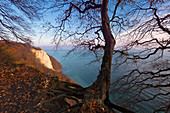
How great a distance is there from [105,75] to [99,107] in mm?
1115

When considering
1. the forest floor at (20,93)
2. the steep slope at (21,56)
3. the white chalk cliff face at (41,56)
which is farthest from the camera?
the white chalk cliff face at (41,56)

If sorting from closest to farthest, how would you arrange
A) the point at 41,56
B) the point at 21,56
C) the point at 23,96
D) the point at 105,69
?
1. the point at 105,69
2. the point at 23,96
3. the point at 21,56
4. the point at 41,56

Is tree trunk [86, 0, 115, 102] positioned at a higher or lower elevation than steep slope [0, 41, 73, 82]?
lower

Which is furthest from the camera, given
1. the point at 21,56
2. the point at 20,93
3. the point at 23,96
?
the point at 21,56

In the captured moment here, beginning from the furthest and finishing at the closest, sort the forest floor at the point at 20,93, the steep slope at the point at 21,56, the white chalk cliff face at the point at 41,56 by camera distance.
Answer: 1. the white chalk cliff face at the point at 41,56
2. the steep slope at the point at 21,56
3. the forest floor at the point at 20,93

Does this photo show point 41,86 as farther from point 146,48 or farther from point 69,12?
point 146,48

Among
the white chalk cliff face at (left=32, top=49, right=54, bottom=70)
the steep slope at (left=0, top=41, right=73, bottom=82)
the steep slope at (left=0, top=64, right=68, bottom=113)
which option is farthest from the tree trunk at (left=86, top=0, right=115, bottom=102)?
the white chalk cliff face at (left=32, top=49, right=54, bottom=70)

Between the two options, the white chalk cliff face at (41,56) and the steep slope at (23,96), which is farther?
the white chalk cliff face at (41,56)

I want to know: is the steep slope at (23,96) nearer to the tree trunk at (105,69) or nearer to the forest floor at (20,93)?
the forest floor at (20,93)

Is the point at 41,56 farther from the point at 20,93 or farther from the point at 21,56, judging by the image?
the point at 20,93

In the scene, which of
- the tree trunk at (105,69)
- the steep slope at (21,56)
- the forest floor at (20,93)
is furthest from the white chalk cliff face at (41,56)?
the tree trunk at (105,69)

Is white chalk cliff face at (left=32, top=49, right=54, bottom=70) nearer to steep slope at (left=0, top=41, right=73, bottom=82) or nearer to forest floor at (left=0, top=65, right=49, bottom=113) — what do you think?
steep slope at (left=0, top=41, right=73, bottom=82)

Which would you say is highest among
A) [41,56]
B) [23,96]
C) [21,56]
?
[41,56]

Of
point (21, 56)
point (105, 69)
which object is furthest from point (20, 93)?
point (21, 56)
